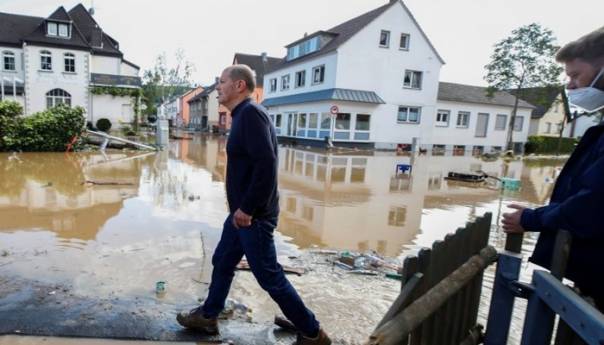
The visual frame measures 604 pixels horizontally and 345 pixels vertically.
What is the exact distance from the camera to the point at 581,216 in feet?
4.69

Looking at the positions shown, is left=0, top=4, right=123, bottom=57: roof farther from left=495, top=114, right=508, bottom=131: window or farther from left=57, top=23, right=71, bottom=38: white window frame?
left=495, top=114, right=508, bottom=131: window

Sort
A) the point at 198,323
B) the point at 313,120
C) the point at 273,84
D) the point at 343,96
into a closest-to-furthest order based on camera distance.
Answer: the point at 198,323, the point at 343,96, the point at 313,120, the point at 273,84

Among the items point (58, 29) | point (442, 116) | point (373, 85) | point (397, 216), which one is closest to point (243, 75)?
point (397, 216)

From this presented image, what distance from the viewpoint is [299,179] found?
11.3 metres

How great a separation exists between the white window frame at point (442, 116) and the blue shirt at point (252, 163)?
95.6 ft

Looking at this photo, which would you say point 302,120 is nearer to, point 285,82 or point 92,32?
point 285,82

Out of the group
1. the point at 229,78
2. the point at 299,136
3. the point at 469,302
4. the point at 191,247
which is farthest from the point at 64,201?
the point at 299,136

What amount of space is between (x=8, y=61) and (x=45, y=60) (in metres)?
2.96

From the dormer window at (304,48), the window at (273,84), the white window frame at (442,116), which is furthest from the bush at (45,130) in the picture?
the white window frame at (442,116)

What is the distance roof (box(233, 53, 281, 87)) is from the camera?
44125 mm

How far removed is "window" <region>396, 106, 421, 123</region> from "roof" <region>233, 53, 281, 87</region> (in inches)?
818

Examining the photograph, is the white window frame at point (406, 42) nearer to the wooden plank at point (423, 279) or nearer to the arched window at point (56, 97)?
the arched window at point (56, 97)

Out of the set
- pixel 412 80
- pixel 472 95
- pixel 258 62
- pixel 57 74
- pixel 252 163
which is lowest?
pixel 252 163

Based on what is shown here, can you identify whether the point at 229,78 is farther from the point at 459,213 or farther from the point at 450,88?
the point at 450,88
